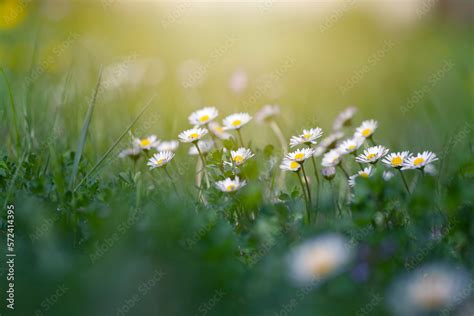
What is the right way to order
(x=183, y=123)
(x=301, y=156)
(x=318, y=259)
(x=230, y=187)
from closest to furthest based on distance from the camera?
1. (x=318, y=259)
2. (x=230, y=187)
3. (x=301, y=156)
4. (x=183, y=123)

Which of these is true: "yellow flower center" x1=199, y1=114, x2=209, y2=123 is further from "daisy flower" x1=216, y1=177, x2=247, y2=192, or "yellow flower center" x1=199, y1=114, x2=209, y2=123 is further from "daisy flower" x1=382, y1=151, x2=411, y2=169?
"daisy flower" x1=382, y1=151, x2=411, y2=169

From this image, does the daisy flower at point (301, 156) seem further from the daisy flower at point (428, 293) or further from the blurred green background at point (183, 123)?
the daisy flower at point (428, 293)

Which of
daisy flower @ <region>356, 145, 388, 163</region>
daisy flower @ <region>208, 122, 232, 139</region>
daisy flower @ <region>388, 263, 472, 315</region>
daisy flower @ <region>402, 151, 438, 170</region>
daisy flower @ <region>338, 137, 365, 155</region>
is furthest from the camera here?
daisy flower @ <region>208, 122, 232, 139</region>

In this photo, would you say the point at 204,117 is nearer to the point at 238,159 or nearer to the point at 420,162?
the point at 238,159

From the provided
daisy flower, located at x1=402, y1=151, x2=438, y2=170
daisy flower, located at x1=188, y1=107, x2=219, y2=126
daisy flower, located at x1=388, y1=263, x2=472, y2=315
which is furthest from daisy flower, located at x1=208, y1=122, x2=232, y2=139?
daisy flower, located at x1=388, y1=263, x2=472, y2=315

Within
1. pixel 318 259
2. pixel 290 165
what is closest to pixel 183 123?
pixel 290 165

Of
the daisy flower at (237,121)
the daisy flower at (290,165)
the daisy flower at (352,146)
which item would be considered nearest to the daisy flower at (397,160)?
the daisy flower at (352,146)
